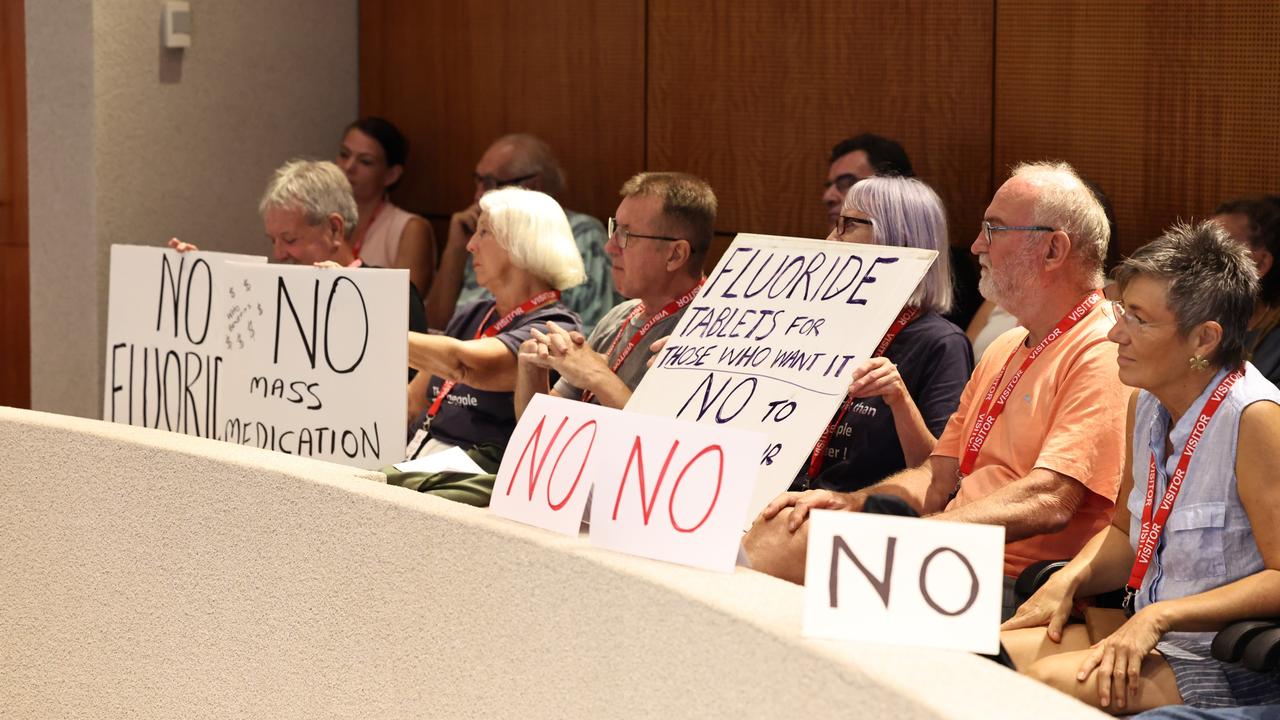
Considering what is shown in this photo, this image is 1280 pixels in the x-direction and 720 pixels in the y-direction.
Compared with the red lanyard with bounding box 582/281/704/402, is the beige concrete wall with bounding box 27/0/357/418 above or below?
above

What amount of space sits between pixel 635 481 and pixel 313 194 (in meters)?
2.83

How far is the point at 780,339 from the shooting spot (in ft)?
8.91

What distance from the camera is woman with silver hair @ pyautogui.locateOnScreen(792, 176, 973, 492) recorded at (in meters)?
2.94

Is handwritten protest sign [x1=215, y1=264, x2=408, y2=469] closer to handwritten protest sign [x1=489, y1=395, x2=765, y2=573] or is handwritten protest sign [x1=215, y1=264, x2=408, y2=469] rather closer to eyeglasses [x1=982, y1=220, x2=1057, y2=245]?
eyeglasses [x1=982, y1=220, x2=1057, y2=245]

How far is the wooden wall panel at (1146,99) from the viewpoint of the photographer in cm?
373

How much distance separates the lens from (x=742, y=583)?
159 cm

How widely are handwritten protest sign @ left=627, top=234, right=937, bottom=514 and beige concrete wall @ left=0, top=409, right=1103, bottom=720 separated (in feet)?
2.71

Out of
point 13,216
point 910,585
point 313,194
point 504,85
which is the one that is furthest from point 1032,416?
point 13,216

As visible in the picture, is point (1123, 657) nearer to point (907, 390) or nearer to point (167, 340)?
point (907, 390)

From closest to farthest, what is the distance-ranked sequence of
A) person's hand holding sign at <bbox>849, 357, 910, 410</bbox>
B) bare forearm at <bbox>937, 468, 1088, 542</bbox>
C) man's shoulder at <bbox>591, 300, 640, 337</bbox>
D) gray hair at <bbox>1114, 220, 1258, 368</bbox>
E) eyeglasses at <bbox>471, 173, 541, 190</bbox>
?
gray hair at <bbox>1114, 220, 1258, 368</bbox>
bare forearm at <bbox>937, 468, 1088, 542</bbox>
person's hand holding sign at <bbox>849, 357, 910, 410</bbox>
man's shoulder at <bbox>591, 300, 640, 337</bbox>
eyeglasses at <bbox>471, 173, 541, 190</bbox>

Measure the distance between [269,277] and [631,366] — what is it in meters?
0.82

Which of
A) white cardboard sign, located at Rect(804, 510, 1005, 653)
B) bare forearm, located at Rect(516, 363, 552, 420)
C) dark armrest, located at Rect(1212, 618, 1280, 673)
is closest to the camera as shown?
white cardboard sign, located at Rect(804, 510, 1005, 653)

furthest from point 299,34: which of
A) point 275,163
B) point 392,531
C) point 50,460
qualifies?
point 392,531

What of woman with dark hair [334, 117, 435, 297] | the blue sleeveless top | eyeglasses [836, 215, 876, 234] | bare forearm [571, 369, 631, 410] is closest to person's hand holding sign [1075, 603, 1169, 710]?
the blue sleeveless top
